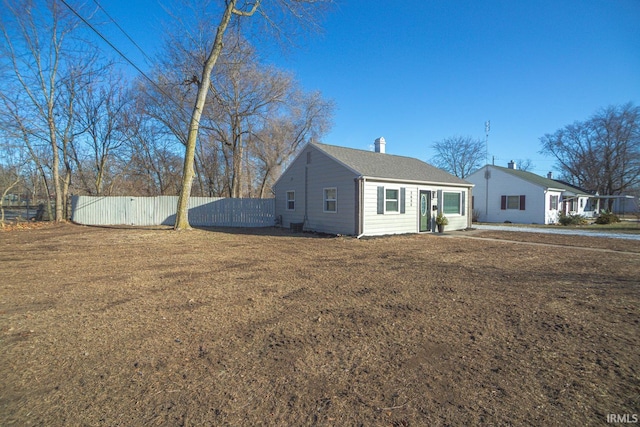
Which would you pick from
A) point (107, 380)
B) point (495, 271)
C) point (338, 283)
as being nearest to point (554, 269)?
point (495, 271)

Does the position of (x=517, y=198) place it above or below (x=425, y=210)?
above

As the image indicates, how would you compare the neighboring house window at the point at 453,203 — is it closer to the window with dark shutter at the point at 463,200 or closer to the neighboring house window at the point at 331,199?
the window with dark shutter at the point at 463,200

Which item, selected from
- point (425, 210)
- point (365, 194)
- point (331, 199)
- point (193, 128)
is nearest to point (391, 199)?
point (365, 194)

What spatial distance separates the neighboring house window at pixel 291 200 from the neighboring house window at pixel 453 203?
7.48 meters

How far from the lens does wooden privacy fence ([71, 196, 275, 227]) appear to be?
17.4 metres

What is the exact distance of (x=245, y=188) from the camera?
30.7 m

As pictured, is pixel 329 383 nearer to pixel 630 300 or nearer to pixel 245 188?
pixel 630 300

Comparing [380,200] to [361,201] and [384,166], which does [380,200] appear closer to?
[361,201]

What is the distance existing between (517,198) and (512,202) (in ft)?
1.53

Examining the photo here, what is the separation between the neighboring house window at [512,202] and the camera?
75.7 feet

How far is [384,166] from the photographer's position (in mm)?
14414

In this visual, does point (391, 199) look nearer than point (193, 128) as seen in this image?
No

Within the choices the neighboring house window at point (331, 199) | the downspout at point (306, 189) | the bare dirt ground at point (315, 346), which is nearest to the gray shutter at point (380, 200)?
the neighboring house window at point (331, 199)

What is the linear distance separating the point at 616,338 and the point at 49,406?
5.09 meters
